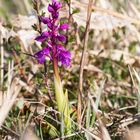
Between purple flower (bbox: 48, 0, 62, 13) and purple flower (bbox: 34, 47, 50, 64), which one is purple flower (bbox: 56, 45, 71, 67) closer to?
purple flower (bbox: 34, 47, 50, 64)

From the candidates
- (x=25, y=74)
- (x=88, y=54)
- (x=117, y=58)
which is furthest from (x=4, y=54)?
(x=117, y=58)

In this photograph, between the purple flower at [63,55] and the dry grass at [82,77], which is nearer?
the purple flower at [63,55]

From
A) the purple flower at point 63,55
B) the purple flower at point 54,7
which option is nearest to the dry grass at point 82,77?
the purple flower at point 63,55

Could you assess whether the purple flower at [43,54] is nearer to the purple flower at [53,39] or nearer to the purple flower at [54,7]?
the purple flower at [53,39]

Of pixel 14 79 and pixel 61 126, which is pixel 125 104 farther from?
pixel 61 126

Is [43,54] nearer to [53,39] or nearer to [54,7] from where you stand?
[53,39]

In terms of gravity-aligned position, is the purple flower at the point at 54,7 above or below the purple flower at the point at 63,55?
above

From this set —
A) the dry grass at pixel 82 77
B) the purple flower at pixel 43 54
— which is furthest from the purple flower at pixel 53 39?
the dry grass at pixel 82 77

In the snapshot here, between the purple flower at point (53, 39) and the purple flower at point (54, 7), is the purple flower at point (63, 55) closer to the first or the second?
the purple flower at point (53, 39)

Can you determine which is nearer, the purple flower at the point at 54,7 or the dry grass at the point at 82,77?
the purple flower at the point at 54,7

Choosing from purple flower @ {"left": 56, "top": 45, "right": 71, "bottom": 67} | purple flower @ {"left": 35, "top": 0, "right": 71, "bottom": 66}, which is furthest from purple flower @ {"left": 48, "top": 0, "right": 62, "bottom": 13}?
purple flower @ {"left": 56, "top": 45, "right": 71, "bottom": 67}

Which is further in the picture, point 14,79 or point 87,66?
point 87,66
